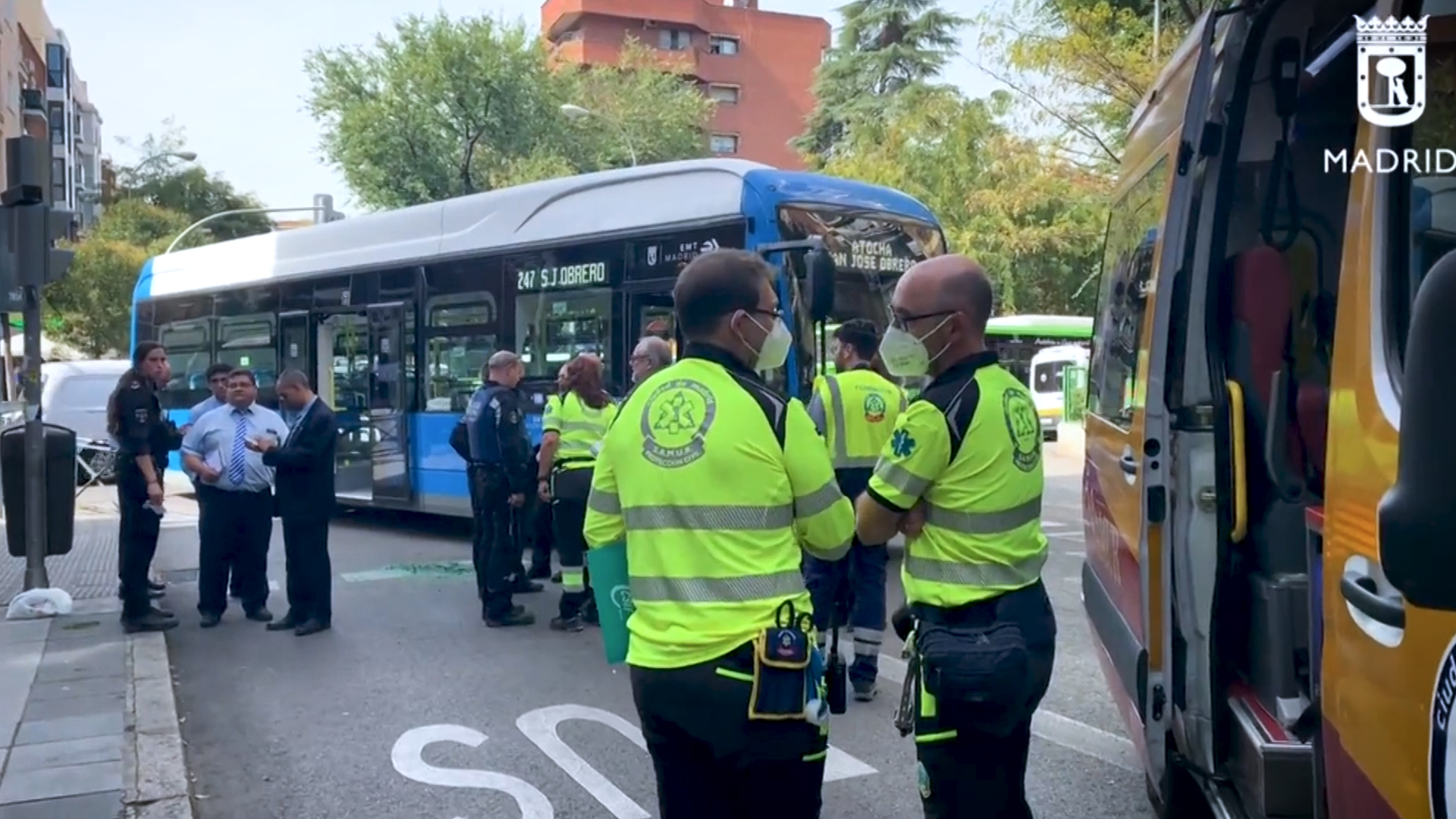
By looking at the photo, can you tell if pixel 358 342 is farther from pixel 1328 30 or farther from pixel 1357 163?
pixel 1357 163

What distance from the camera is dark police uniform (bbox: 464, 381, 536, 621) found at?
27.9ft

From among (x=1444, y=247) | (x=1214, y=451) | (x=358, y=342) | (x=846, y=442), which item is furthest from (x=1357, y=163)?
(x=358, y=342)

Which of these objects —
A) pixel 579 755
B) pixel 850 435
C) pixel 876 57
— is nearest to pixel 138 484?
pixel 579 755

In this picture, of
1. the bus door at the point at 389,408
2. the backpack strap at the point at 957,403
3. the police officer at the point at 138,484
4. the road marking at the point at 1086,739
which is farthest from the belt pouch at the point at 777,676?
the bus door at the point at 389,408

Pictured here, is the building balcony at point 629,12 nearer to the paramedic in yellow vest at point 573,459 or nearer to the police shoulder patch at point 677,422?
the paramedic in yellow vest at point 573,459

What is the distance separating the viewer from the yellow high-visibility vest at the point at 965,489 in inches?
126

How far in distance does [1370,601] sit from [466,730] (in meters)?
4.79

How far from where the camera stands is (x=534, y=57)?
131ft

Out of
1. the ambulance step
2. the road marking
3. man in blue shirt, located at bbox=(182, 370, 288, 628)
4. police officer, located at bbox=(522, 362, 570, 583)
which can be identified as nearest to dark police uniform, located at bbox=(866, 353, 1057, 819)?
the ambulance step

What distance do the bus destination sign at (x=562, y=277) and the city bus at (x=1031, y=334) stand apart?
20778mm

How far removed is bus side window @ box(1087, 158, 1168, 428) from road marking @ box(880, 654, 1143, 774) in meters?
1.43

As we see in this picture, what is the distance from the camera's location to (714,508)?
8.99ft

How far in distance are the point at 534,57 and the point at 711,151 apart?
554 inches

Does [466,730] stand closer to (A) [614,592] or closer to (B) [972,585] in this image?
(A) [614,592]
